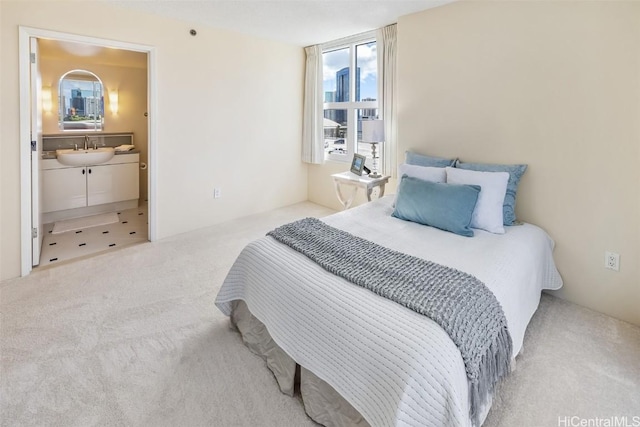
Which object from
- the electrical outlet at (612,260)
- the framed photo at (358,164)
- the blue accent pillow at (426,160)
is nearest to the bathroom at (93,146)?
the framed photo at (358,164)

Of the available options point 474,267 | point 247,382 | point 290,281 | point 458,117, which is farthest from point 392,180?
point 247,382

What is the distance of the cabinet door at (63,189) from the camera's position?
163 inches

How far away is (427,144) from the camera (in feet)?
10.8

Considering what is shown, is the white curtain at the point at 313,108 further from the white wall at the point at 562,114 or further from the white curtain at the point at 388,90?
the white wall at the point at 562,114

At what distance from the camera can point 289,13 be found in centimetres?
332

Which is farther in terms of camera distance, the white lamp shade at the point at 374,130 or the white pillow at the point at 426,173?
the white lamp shade at the point at 374,130

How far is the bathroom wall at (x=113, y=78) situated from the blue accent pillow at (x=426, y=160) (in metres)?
3.50

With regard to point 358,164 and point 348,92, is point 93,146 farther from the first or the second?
point 358,164

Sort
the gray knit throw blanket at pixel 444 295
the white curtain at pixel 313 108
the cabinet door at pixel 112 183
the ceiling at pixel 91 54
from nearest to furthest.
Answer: the gray knit throw blanket at pixel 444 295 → the ceiling at pixel 91 54 → the cabinet door at pixel 112 183 → the white curtain at pixel 313 108

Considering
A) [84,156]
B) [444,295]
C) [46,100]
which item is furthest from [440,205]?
[46,100]

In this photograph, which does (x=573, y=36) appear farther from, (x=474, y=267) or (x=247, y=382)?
(x=247, y=382)

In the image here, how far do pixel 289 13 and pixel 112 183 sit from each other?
323cm

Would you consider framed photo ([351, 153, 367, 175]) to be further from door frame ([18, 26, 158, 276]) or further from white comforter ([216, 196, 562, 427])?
door frame ([18, 26, 158, 276])

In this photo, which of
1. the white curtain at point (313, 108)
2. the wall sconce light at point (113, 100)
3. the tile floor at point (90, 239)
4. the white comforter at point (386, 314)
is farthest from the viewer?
the wall sconce light at point (113, 100)
